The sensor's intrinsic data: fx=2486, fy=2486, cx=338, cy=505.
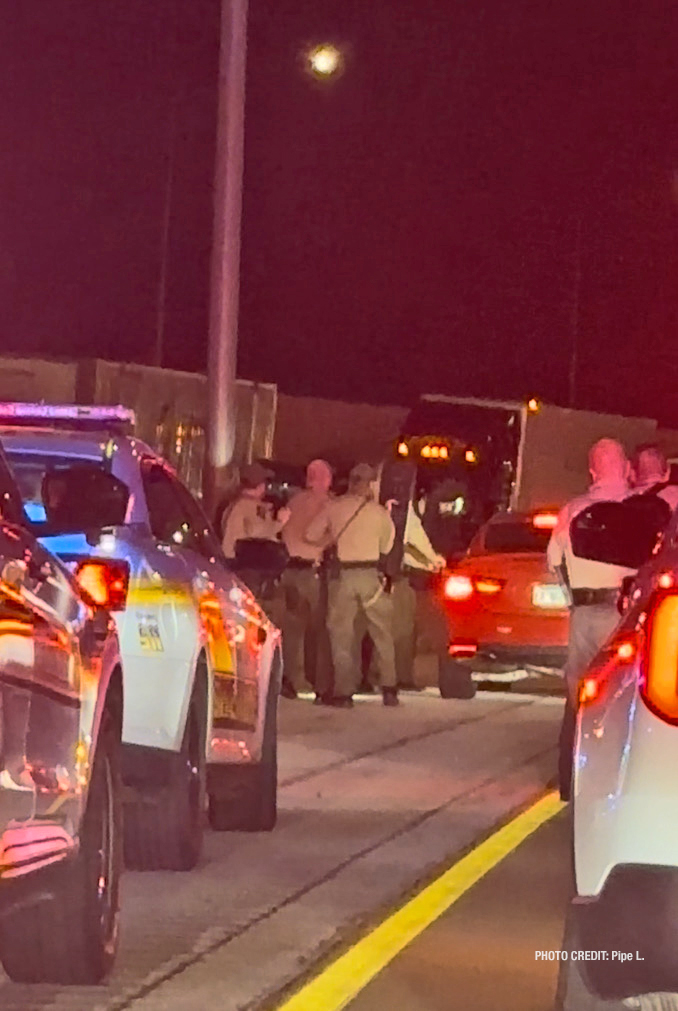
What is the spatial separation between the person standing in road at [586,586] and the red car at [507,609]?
4708mm

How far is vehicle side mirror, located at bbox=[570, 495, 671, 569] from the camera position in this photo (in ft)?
23.2

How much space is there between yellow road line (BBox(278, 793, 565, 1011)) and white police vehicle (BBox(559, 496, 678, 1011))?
1.77m

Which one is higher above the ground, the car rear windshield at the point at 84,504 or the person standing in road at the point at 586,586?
the car rear windshield at the point at 84,504

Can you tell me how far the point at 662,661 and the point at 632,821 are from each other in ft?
1.20

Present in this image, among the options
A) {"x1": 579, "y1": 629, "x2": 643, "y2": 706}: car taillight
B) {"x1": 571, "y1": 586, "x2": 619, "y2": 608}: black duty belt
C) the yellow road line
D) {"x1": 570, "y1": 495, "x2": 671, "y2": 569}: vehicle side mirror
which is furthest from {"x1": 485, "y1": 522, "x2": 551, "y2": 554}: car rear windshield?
{"x1": 579, "y1": 629, "x2": 643, "y2": 706}: car taillight

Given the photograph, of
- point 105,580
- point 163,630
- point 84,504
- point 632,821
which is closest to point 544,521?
point 163,630

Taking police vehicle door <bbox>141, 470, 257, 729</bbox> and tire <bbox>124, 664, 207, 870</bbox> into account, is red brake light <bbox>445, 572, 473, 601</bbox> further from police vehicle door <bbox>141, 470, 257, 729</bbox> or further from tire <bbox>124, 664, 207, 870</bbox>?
tire <bbox>124, 664, 207, 870</bbox>

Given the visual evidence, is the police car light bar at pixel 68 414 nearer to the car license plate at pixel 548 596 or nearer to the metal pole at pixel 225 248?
the car license plate at pixel 548 596

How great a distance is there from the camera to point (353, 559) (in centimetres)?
1756

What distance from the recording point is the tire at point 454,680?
1845 centimetres

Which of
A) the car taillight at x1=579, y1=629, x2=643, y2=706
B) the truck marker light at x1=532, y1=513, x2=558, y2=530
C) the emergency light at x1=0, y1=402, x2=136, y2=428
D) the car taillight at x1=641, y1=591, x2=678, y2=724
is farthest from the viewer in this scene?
the truck marker light at x1=532, y1=513, x2=558, y2=530

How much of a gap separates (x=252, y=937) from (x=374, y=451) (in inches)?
976

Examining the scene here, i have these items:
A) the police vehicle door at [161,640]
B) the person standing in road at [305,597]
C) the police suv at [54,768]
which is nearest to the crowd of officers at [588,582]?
the police vehicle door at [161,640]

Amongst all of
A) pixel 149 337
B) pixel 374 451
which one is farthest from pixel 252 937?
pixel 149 337
